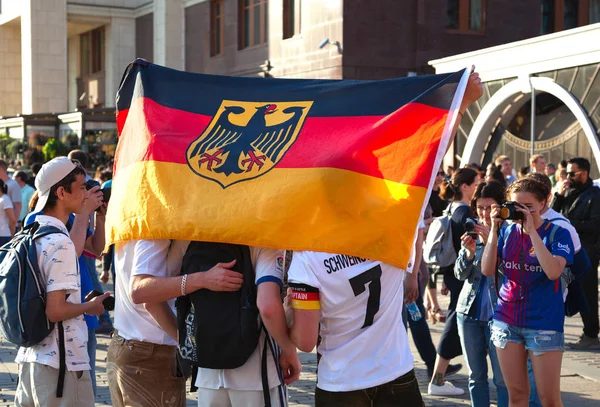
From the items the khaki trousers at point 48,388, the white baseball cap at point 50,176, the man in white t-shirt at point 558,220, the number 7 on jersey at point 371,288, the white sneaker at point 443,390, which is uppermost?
the white baseball cap at point 50,176

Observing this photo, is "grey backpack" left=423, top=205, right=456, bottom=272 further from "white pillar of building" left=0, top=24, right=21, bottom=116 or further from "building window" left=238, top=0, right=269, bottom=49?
"white pillar of building" left=0, top=24, right=21, bottom=116

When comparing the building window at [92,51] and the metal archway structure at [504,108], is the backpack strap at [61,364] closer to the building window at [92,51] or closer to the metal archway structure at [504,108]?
the metal archway structure at [504,108]

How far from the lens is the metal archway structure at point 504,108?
60.0 ft

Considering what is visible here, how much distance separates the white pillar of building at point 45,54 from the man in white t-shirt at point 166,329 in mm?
44392

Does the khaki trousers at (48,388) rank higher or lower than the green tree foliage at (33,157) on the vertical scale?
lower

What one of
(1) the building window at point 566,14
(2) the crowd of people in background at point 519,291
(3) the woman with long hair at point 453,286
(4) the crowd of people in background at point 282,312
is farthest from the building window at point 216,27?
(4) the crowd of people in background at point 282,312

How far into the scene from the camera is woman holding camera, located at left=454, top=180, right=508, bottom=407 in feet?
20.5

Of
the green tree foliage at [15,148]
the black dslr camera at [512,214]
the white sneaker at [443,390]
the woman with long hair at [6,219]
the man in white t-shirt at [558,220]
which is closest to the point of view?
the black dslr camera at [512,214]

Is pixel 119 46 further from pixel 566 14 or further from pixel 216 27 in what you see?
pixel 566 14

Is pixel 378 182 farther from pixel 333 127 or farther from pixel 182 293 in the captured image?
pixel 182 293

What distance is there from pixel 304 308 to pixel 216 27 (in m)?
32.5

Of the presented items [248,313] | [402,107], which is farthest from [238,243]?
[402,107]

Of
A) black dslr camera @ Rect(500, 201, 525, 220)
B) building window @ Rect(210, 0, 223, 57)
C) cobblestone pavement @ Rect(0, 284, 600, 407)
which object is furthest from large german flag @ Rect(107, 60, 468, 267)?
building window @ Rect(210, 0, 223, 57)

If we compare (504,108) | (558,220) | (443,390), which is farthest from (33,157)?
(558,220)
